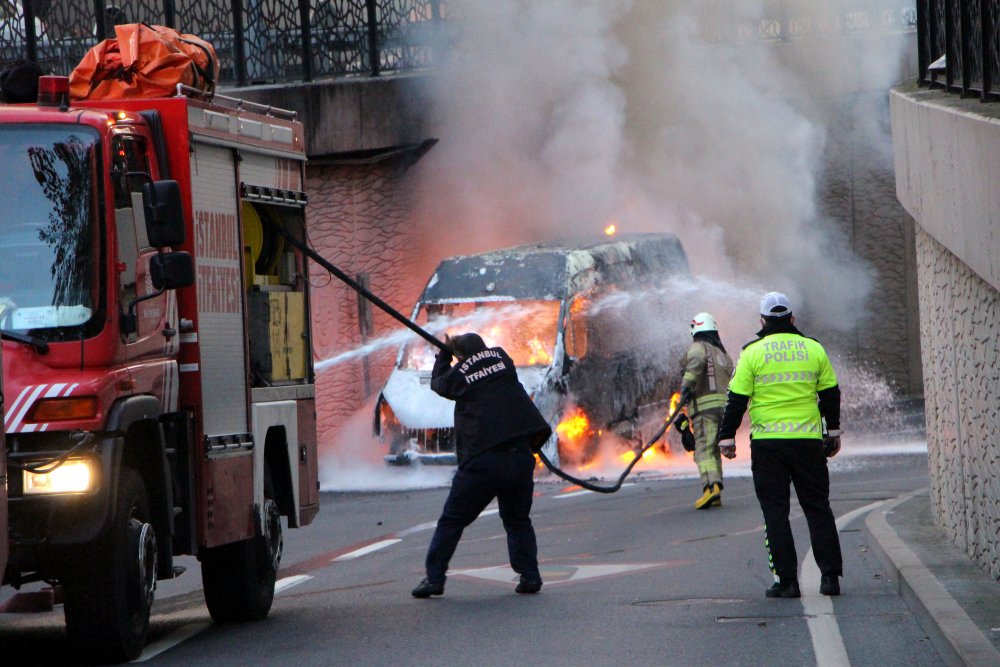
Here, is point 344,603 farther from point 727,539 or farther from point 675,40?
point 675,40

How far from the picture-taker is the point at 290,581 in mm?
11484

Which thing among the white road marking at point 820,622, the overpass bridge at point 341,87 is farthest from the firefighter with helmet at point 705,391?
the overpass bridge at point 341,87

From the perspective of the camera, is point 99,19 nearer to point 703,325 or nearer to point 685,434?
point 703,325

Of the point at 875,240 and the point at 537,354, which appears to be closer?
the point at 537,354

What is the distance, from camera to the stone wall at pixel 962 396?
905 cm

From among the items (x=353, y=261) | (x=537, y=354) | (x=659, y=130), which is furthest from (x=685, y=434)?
(x=659, y=130)

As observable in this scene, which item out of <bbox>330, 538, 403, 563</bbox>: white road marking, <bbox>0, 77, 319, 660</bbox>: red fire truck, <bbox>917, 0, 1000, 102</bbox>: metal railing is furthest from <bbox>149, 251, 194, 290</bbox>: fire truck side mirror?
<bbox>330, 538, 403, 563</bbox>: white road marking

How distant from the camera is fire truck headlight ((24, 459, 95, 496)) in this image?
733 centimetres

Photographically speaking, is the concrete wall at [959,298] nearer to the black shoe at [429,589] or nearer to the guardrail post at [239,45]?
the black shoe at [429,589]

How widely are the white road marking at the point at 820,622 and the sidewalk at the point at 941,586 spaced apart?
43 centimetres

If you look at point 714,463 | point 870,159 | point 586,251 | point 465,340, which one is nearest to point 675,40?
point 870,159

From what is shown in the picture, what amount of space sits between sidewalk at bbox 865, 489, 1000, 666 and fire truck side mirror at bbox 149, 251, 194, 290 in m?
3.75

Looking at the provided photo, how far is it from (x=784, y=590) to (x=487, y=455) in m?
1.87

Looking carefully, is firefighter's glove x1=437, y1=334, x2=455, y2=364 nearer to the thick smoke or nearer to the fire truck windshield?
the fire truck windshield
